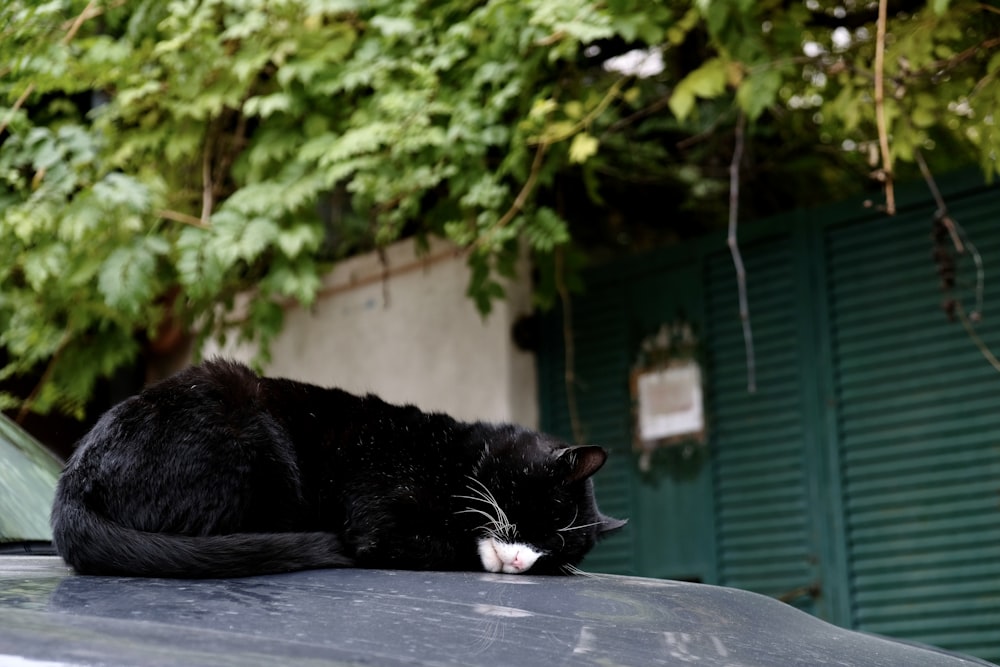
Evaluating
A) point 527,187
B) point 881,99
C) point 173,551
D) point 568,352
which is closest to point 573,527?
point 173,551

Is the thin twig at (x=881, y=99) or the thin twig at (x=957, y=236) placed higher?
the thin twig at (x=881, y=99)

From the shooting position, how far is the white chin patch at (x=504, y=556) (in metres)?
2.41

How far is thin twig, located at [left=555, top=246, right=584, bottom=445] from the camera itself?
5.06 meters

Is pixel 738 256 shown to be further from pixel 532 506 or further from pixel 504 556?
pixel 504 556

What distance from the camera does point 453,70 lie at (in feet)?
14.3

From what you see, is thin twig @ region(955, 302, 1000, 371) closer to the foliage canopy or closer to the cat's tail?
the foliage canopy

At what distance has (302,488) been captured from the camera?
7.46 feet

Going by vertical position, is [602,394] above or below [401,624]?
above

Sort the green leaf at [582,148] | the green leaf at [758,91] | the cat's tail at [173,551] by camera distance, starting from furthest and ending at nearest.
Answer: the green leaf at [582,148]
the green leaf at [758,91]
the cat's tail at [173,551]

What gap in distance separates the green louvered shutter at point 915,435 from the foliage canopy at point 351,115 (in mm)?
433

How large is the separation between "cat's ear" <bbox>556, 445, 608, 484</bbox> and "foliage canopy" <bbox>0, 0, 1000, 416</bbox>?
63.2 inches

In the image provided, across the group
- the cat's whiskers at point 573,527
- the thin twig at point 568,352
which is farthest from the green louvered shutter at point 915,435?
the cat's whiskers at point 573,527

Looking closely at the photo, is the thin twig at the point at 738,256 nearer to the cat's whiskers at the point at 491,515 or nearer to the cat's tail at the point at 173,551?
the cat's whiskers at the point at 491,515

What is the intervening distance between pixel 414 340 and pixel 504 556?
338 centimetres
